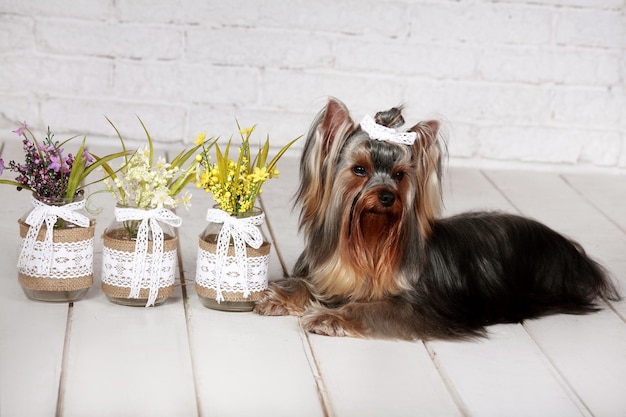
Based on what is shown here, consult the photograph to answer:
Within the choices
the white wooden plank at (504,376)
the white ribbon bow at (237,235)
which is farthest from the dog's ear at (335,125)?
the white wooden plank at (504,376)

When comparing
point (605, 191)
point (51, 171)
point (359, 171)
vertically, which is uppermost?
point (359, 171)

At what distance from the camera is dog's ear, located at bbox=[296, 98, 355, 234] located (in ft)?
8.32

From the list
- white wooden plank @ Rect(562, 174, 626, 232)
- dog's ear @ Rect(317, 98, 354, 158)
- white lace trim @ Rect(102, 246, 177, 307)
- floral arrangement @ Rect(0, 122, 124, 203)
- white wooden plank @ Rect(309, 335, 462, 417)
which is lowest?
white wooden plank @ Rect(562, 174, 626, 232)

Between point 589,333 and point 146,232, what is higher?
point 146,232

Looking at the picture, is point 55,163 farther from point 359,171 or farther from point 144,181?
point 359,171

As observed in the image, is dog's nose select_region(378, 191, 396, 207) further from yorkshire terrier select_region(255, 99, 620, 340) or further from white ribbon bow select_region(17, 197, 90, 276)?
white ribbon bow select_region(17, 197, 90, 276)

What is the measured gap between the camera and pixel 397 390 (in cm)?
233

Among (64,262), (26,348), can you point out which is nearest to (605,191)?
(64,262)

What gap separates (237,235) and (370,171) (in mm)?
362

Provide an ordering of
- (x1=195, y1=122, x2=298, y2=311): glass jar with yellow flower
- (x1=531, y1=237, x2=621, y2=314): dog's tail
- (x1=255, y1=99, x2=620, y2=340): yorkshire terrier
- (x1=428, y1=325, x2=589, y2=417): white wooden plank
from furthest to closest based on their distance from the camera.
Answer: (x1=531, y1=237, x2=621, y2=314): dog's tail
(x1=195, y1=122, x2=298, y2=311): glass jar with yellow flower
(x1=255, y1=99, x2=620, y2=340): yorkshire terrier
(x1=428, y1=325, x2=589, y2=417): white wooden plank

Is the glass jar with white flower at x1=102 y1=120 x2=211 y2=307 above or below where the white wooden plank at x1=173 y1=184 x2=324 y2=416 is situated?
above

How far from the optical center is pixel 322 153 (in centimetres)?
258

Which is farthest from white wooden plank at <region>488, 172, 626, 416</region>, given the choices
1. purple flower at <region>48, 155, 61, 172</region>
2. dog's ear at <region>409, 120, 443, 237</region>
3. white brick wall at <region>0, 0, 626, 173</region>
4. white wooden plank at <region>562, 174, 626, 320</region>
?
purple flower at <region>48, 155, 61, 172</region>

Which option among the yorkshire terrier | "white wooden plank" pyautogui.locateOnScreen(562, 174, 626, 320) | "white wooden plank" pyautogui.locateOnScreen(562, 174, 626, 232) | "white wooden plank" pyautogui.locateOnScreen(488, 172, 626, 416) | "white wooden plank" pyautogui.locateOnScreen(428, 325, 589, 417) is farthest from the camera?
"white wooden plank" pyautogui.locateOnScreen(562, 174, 626, 232)
